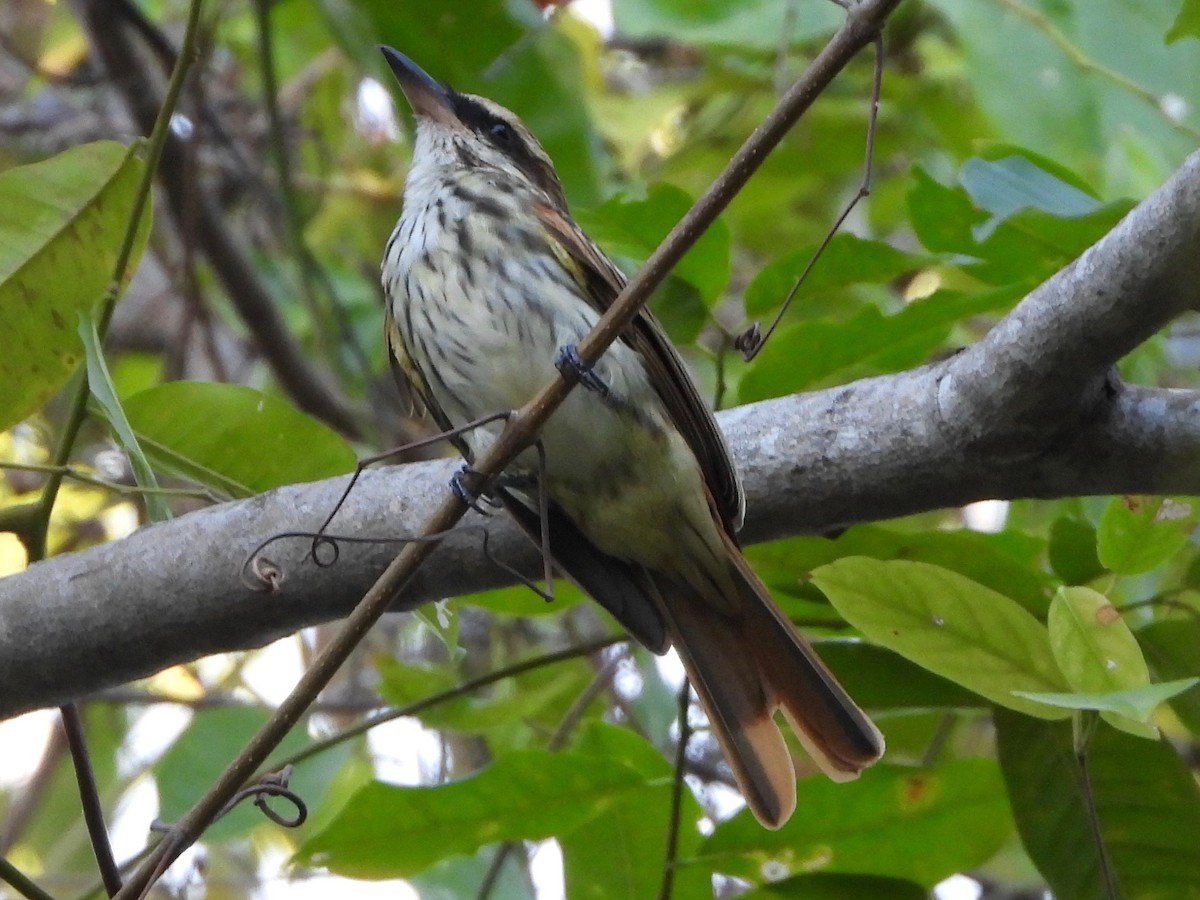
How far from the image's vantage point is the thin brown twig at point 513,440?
4.38 ft

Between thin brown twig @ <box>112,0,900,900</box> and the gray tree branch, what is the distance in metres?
0.40

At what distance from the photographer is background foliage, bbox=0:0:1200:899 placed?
6.19 feet

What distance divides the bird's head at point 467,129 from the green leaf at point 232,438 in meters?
0.68

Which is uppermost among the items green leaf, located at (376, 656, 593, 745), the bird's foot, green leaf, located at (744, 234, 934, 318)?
green leaf, located at (744, 234, 934, 318)

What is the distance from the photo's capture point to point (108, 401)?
5.86 feet

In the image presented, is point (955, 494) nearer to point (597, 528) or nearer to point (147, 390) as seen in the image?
point (597, 528)

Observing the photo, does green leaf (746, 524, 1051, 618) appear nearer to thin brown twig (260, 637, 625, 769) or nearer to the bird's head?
thin brown twig (260, 637, 625, 769)

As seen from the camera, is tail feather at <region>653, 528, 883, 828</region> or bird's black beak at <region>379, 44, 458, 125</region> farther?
bird's black beak at <region>379, 44, 458, 125</region>

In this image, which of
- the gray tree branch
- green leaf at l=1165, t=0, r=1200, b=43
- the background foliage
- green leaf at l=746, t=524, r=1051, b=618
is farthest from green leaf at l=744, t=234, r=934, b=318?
green leaf at l=1165, t=0, r=1200, b=43

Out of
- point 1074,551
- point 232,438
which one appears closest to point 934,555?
point 1074,551

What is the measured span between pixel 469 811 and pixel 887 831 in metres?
0.55

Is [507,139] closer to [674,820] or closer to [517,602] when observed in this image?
[517,602]

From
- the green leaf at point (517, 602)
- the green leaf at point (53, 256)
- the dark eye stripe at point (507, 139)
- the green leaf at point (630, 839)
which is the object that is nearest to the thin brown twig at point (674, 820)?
the green leaf at point (630, 839)

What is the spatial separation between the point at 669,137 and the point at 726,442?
2.54 metres
